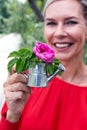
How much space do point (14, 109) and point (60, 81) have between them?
51 centimetres

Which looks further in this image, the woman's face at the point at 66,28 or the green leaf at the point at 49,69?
the woman's face at the point at 66,28

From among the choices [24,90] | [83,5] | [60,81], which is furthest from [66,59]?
[24,90]

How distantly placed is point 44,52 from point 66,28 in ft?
1.67

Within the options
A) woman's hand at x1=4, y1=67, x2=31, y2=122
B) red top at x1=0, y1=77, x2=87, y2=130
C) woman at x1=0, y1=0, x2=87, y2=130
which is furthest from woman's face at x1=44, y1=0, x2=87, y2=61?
woman's hand at x1=4, y1=67, x2=31, y2=122

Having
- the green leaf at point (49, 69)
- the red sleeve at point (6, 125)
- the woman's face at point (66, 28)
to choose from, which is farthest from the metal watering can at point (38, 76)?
the woman's face at point (66, 28)

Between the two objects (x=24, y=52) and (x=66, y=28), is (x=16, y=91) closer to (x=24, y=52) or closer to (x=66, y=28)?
(x=24, y=52)

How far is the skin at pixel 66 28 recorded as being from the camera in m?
1.92

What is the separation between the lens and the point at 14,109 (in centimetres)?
163

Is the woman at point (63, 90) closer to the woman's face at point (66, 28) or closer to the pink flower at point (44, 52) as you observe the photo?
the woman's face at point (66, 28)

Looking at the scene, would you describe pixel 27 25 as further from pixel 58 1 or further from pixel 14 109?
pixel 14 109

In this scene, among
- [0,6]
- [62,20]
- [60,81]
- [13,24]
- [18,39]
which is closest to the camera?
[62,20]

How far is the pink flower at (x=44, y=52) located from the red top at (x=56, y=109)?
1.54ft

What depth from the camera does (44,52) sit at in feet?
4.81

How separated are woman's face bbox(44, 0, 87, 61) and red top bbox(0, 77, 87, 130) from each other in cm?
20
